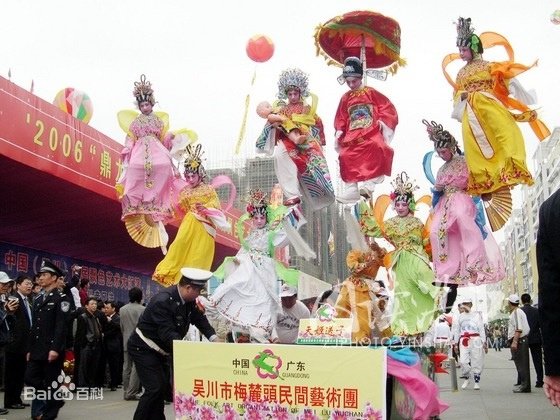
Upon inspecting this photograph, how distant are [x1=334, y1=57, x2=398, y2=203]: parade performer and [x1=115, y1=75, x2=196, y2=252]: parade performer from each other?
6.62 feet

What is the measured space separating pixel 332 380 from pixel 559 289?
1820mm

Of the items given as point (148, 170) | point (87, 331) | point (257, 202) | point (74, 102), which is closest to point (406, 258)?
point (257, 202)

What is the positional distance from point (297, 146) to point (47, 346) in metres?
3.03

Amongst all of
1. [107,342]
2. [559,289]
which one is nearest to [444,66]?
[559,289]

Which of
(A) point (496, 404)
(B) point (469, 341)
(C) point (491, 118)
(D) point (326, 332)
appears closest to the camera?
(D) point (326, 332)

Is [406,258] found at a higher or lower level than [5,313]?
higher

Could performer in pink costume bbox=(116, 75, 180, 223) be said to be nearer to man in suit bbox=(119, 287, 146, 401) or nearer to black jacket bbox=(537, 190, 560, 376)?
man in suit bbox=(119, 287, 146, 401)

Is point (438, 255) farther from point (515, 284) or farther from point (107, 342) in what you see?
point (515, 284)

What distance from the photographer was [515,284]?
5159cm

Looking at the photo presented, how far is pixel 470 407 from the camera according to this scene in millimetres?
6848

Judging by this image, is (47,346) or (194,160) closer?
(47,346)

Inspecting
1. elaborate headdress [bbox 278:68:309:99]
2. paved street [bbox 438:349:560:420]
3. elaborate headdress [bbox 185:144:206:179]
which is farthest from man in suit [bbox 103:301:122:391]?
paved street [bbox 438:349:560:420]

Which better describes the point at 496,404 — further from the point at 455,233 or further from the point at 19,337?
the point at 19,337

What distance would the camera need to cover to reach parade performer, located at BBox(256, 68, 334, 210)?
6.46m
